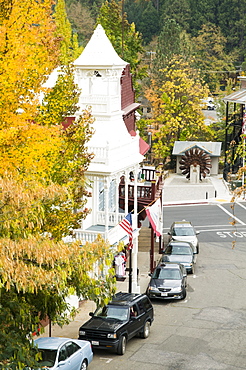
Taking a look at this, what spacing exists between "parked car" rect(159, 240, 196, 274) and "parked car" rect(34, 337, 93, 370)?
44.3 feet

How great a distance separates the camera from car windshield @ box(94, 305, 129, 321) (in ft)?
74.6

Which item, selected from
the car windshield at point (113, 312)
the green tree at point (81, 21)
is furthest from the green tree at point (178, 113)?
the green tree at point (81, 21)

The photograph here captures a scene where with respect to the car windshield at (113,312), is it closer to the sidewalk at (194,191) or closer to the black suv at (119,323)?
the black suv at (119,323)

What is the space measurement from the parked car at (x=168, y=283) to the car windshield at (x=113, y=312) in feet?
19.0

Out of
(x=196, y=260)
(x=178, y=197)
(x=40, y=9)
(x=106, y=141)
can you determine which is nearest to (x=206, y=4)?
(x=178, y=197)

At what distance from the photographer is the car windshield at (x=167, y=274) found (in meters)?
29.8

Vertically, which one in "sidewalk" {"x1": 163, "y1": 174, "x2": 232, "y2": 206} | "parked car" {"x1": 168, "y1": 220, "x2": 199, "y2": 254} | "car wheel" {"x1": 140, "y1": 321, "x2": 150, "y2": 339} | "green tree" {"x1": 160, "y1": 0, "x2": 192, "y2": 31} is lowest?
"sidewalk" {"x1": 163, "y1": 174, "x2": 232, "y2": 206}

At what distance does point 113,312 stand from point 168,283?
676cm

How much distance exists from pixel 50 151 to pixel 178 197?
37371 millimetres

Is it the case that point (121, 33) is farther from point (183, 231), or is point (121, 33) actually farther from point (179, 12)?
point (179, 12)

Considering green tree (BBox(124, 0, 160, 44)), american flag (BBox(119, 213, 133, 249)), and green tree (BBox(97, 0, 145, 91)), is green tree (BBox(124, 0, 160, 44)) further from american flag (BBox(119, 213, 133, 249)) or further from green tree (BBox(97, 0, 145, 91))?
american flag (BBox(119, 213, 133, 249))

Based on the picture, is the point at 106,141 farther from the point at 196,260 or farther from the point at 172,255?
the point at 196,260

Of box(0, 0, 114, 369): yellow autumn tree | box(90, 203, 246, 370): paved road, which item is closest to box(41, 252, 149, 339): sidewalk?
box(90, 203, 246, 370): paved road

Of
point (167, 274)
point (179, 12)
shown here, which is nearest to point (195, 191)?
point (167, 274)
